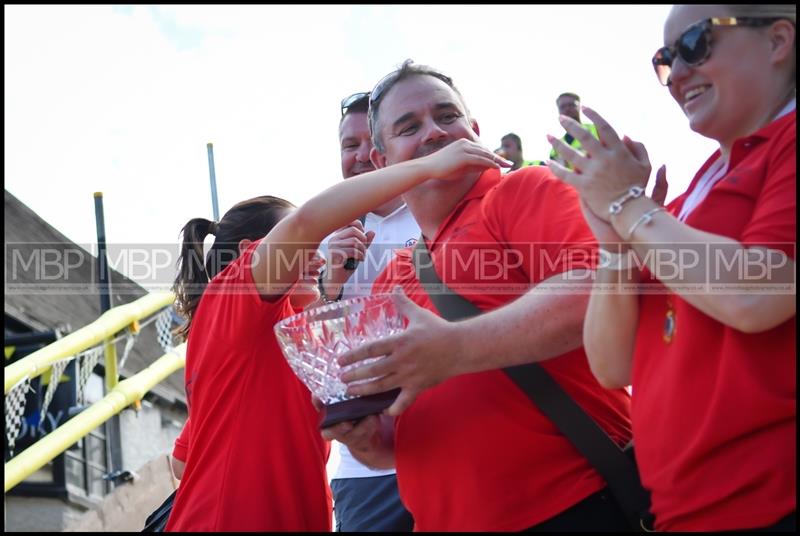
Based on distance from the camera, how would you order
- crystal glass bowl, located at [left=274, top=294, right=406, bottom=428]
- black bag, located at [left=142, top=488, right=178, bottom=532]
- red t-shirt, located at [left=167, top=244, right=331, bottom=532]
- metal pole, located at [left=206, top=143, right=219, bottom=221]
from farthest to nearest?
→ metal pole, located at [left=206, top=143, right=219, bottom=221], black bag, located at [left=142, top=488, right=178, bottom=532], red t-shirt, located at [left=167, top=244, right=331, bottom=532], crystal glass bowl, located at [left=274, top=294, right=406, bottom=428]

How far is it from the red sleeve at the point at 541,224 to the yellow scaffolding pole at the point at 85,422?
3.13 metres

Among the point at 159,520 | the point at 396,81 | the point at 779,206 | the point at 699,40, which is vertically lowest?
the point at 159,520

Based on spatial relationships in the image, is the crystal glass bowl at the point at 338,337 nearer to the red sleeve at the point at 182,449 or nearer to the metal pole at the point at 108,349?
the red sleeve at the point at 182,449

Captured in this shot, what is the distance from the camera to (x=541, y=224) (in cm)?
213

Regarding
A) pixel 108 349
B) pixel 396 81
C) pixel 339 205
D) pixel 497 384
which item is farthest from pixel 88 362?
pixel 497 384

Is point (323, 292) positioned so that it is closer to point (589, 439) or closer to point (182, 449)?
point (182, 449)

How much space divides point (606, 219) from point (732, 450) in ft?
1.56

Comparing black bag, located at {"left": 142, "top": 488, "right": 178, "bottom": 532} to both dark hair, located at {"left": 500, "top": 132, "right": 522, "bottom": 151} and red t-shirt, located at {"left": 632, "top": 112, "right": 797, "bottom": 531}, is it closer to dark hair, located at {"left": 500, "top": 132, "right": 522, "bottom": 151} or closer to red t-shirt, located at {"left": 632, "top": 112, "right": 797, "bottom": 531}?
red t-shirt, located at {"left": 632, "top": 112, "right": 797, "bottom": 531}

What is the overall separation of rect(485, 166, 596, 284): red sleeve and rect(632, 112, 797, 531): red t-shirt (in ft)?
1.13

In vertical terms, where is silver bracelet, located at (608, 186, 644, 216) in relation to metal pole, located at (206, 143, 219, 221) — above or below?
below

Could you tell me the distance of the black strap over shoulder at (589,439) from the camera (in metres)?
1.95

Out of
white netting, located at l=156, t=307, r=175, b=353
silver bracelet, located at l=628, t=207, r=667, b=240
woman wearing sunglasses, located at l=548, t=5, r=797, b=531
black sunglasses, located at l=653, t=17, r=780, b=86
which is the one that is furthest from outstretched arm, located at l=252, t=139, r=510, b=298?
white netting, located at l=156, t=307, r=175, b=353

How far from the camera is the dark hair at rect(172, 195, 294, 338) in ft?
10.2

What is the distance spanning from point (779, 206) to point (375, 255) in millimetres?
1927
